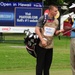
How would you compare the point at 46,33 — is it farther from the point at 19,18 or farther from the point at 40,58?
the point at 19,18

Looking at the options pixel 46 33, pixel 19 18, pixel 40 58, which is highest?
pixel 46 33

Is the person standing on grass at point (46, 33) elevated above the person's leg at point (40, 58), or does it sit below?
above

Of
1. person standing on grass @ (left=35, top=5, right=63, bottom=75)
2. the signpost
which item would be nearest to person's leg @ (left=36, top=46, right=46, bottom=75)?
person standing on grass @ (left=35, top=5, right=63, bottom=75)

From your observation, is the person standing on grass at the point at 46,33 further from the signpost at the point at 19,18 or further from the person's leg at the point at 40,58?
the signpost at the point at 19,18

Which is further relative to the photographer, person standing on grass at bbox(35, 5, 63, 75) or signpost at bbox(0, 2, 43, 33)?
signpost at bbox(0, 2, 43, 33)

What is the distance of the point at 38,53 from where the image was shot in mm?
7859

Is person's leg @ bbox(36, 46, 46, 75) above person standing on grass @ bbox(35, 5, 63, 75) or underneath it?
underneath

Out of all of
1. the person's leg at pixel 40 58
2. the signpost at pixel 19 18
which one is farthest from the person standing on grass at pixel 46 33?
the signpost at pixel 19 18

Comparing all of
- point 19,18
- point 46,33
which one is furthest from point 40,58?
point 19,18

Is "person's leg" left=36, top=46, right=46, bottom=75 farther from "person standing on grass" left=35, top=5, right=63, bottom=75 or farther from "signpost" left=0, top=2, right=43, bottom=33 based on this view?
"signpost" left=0, top=2, right=43, bottom=33

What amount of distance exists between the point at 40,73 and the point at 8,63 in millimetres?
5043

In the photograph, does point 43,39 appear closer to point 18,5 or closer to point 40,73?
point 40,73

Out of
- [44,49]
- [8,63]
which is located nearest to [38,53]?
[44,49]

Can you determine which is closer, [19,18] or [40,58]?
[40,58]
